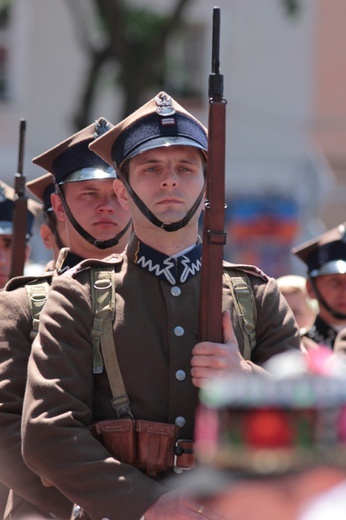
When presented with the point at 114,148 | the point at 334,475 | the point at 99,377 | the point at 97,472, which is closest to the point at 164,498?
the point at 97,472

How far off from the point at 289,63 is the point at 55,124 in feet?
13.8

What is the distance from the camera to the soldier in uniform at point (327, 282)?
18.8 ft

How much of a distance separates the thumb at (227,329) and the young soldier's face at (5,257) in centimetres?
222

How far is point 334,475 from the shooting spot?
1.93m

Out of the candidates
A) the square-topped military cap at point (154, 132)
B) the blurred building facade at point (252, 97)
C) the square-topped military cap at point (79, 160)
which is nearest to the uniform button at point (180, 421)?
the square-topped military cap at point (154, 132)

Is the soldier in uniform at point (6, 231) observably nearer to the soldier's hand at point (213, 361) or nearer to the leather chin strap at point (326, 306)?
the leather chin strap at point (326, 306)

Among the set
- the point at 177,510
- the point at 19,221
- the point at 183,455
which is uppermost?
the point at 19,221

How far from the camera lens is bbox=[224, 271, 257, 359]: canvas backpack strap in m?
3.67

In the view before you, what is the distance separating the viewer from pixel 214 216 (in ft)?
12.0

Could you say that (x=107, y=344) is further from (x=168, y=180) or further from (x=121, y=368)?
(x=168, y=180)

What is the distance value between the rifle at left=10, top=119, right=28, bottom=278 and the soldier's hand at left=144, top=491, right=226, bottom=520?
1.99 m

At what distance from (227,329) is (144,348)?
0.85 feet

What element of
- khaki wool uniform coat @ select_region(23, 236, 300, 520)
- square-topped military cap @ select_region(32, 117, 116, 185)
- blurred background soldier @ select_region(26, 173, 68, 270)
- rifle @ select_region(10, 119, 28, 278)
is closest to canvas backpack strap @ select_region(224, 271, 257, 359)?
khaki wool uniform coat @ select_region(23, 236, 300, 520)

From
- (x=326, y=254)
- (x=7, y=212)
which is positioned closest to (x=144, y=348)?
(x=7, y=212)
